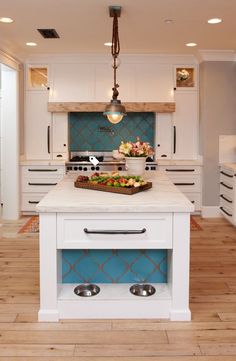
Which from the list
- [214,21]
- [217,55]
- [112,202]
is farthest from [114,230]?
[217,55]

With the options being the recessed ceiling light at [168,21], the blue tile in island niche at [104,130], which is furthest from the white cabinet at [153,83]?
the recessed ceiling light at [168,21]

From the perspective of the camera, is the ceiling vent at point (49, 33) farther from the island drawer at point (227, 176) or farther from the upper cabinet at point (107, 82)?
the island drawer at point (227, 176)

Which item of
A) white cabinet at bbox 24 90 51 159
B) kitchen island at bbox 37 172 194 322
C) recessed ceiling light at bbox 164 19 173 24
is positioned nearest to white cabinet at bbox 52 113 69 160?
white cabinet at bbox 24 90 51 159

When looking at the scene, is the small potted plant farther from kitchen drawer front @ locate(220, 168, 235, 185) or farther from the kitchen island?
kitchen drawer front @ locate(220, 168, 235, 185)

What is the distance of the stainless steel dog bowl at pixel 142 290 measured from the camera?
10.7 feet

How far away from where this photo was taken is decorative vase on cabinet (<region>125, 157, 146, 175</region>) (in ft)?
13.4

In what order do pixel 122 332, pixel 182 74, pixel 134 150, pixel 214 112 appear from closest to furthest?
1. pixel 122 332
2. pixel 134 150
3. pixel 214 112
4. pixel 182 74

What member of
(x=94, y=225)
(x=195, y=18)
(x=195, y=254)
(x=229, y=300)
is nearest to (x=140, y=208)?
(x=94, y=225)

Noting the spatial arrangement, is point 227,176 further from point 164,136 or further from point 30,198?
A: point 30,198

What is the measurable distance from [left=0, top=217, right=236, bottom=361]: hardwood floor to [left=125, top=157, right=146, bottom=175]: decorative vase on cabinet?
1.10 meters

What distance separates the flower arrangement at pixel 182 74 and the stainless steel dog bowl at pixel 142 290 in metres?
4.21

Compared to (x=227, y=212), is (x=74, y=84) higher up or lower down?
higher up

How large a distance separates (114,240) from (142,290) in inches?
20.5

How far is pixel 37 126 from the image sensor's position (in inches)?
269
